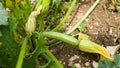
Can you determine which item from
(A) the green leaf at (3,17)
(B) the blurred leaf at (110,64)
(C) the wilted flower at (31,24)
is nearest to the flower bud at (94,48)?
(B) the blurred leaf at (110,64)

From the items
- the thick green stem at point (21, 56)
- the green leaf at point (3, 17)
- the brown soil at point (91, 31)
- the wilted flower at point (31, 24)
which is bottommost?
the brown soil at point (91, 31)

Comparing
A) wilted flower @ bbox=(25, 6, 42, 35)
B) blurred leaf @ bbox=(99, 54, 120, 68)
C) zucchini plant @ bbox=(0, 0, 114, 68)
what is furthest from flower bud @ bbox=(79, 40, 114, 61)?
wilted flower @ bbox=(25, 6, 42, 35)

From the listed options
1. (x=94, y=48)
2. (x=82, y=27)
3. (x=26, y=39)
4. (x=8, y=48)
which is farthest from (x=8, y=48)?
(x=82, y=27)

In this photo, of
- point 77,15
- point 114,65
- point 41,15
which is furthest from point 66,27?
point 114,65

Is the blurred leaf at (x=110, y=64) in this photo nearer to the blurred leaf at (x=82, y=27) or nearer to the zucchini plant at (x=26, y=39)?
the zucchini plant at (x=26, y=39)

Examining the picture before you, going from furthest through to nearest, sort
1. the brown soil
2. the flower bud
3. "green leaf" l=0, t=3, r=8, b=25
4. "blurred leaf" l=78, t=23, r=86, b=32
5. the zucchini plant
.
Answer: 1. "blurred leaf" l=78, t=23, r=86, b=32
2. the brown soil
3. the flower bud
4. the zucchini plant
5. "green leaf" l=0, t=3, r=8, b=25

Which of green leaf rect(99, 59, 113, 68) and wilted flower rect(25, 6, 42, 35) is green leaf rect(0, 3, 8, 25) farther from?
green leaf rect(99, 59, 113, 68)

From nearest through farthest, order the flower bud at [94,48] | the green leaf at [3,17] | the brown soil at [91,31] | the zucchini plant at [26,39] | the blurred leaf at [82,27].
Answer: the green leaf at [3,17]
the zucchini plant at [26,39]
the flower bud at [94,48]
the brown soil at [91,31]
the blurred leaf at [82,27]

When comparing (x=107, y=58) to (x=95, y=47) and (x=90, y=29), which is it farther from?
(x=90, y=29)
